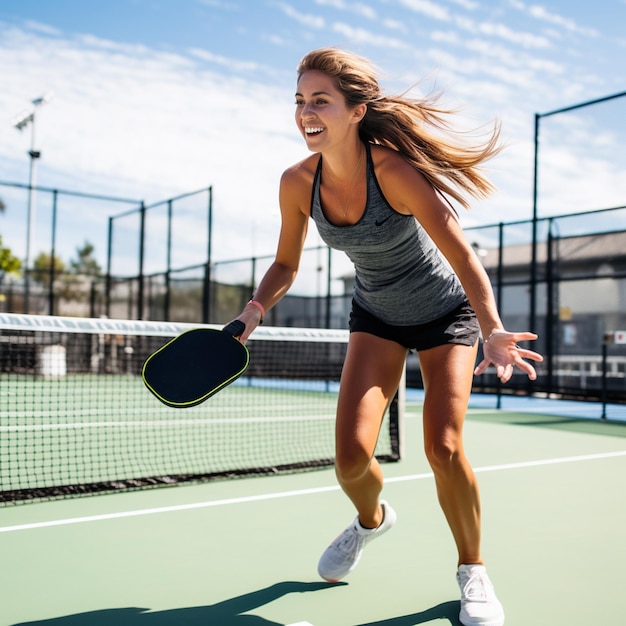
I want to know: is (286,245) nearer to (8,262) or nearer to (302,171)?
(302,171)

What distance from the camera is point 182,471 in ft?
Result: 18.9

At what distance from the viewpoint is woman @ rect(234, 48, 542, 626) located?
267 centimetres

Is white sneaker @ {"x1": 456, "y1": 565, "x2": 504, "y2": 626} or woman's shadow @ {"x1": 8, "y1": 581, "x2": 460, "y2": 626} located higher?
white sneaker @ {"x1": 456, "y1": 565, "x2": 504, "y2": 626}

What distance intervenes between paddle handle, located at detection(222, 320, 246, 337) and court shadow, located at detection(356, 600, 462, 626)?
112 centimetres

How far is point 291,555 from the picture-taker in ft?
11.5

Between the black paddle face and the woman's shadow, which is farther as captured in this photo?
the black paddle face

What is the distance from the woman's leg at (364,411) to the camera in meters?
2.80

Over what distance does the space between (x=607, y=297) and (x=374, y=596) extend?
9.98 metres

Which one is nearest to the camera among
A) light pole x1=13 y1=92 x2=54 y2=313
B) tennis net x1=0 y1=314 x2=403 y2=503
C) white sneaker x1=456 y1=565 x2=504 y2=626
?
white sneaker x1=456 y1=565 x2=504 y2=626

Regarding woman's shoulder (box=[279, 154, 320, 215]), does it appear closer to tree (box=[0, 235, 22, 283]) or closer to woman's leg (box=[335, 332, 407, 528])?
woman's leg (box=[335, 332, 407, 528])

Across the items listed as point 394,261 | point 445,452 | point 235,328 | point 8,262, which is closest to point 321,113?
point 394,261

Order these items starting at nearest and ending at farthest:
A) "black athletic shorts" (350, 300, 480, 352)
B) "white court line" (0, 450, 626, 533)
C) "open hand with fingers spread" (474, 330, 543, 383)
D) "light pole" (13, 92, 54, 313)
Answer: "open hand with fingers spread" (474, 330, 543, 383) < "black athletic shorts" (350, 300, 480, 352) < "white court line" (0, 450, 626, 533) < "light pole" (13, 92, 54, 313)

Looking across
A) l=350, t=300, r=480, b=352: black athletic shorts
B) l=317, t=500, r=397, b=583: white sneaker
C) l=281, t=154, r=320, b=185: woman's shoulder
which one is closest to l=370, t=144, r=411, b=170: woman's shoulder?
l=281, t=154, r=320, b=185: woman's shoulder

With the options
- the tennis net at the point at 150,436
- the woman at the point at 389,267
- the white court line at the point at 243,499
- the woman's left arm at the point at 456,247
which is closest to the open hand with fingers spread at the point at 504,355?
the woman's left arm at the point at 456,247
